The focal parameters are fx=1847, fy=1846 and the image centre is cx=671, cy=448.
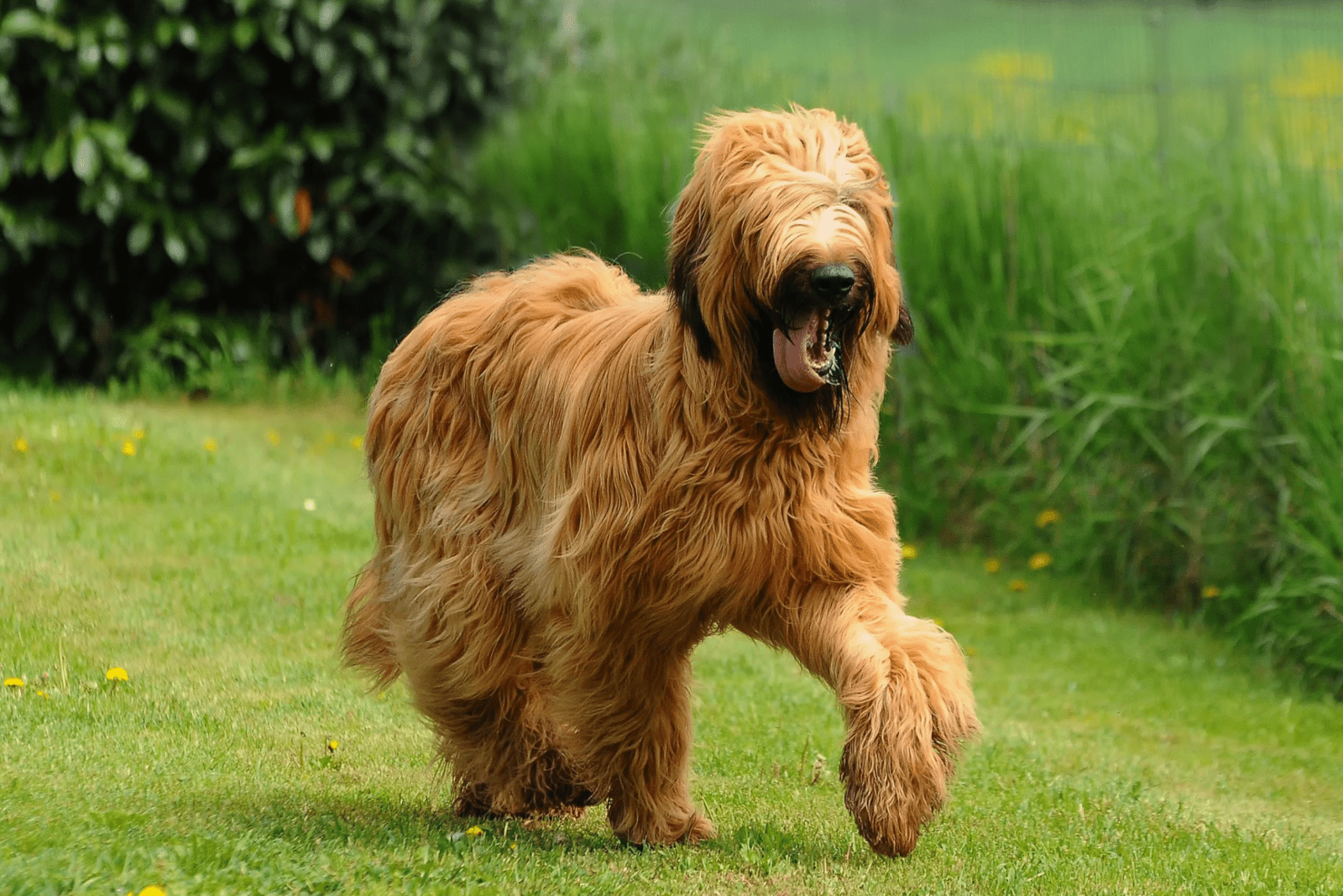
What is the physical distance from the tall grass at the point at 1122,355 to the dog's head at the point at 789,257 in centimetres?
410

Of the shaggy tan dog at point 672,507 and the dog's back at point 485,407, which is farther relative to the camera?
the dog's back at point 485,407

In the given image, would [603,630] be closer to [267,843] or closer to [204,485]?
[267,843]

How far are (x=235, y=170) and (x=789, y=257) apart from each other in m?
8.07

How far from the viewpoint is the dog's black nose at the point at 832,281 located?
454cm

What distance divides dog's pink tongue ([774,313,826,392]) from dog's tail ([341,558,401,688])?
1.94 meters

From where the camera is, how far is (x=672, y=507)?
4.99 metres

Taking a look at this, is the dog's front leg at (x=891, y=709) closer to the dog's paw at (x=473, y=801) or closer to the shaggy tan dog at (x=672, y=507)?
the shaggy tan dog at (x=672, y=507)

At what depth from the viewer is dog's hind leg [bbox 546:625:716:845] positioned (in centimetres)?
523

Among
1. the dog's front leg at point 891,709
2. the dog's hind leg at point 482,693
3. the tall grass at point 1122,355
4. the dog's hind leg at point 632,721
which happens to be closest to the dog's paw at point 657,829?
the dog's hind leg at point 632,721

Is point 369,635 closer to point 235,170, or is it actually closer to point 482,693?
point 482,693

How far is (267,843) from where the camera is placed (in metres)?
4.87

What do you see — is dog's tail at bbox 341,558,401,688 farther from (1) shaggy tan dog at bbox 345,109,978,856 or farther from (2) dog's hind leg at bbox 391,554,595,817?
(2) dog's hind leg at bbox 391,554,595,817

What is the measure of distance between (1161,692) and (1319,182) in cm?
260

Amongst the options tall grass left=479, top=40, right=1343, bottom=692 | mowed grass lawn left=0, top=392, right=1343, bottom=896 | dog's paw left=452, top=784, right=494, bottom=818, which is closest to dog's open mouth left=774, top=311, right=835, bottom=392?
mowed grass lawn left=0, top=392, right=1343, bottom=896
